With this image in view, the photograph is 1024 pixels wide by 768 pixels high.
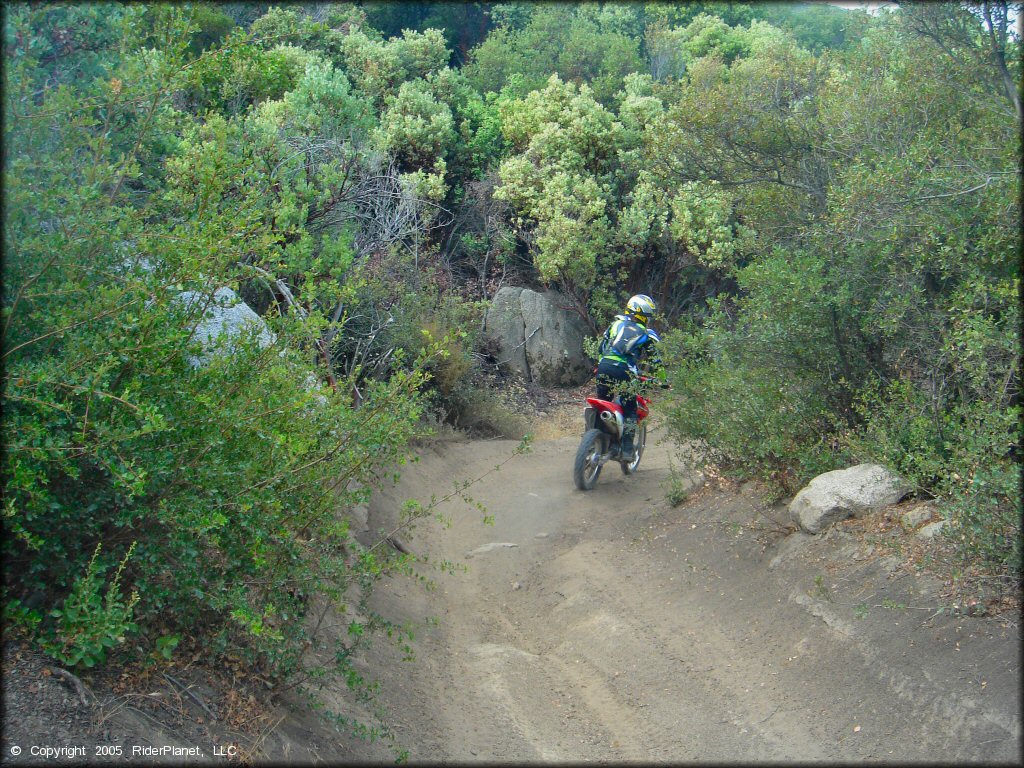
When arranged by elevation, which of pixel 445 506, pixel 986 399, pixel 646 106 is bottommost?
pixel 445 506

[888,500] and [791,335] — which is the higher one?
[791,335]

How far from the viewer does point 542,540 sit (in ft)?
29.9

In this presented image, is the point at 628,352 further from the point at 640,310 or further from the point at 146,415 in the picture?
the point at 146,415

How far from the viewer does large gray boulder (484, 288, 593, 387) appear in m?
18.4

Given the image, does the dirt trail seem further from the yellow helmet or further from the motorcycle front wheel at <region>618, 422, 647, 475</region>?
the yellow helmet

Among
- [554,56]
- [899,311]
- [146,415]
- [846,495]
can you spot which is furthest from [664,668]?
[554,56]

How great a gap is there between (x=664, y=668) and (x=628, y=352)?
4.74 m

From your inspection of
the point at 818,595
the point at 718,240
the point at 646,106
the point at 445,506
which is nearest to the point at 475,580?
the point at 445,506

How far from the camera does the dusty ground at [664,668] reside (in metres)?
4.29

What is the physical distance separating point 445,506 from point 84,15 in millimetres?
6744

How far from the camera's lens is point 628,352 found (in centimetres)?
1018

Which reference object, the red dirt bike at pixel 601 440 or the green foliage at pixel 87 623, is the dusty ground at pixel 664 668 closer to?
the green foliage at pixel 87 623

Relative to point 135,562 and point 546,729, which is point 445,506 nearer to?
point 546,729

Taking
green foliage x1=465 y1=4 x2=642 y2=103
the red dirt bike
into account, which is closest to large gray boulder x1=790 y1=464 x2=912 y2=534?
the red dirt bike
